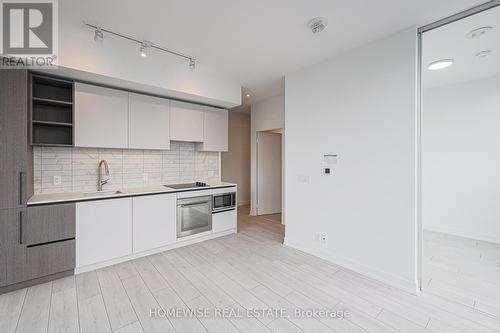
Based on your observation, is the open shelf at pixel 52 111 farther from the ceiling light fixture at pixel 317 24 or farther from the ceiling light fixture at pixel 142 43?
the ceiling light fixture at pixel 317 24

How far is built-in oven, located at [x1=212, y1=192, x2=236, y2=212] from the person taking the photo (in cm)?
365

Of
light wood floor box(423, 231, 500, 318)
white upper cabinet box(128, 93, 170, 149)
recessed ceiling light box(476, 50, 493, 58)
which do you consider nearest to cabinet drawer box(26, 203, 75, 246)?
white upper cabinet box(128, 93, 170, 149)

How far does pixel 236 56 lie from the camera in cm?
290

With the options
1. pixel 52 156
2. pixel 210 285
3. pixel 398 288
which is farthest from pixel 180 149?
pixel 398 288

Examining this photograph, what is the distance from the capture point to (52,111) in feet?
9.14

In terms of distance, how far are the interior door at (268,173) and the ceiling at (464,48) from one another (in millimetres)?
3241

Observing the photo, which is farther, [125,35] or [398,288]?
[125,35]

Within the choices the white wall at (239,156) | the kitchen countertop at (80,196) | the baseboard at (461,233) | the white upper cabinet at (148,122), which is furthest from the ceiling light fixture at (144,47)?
the baseboard at (461,233)

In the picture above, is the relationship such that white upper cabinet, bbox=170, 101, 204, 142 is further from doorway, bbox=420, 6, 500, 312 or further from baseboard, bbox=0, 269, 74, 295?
doorway, bbox=420, 6, 500, 312

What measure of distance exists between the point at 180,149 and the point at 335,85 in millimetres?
2785

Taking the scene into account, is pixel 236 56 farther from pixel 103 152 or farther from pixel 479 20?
pixel 479 20

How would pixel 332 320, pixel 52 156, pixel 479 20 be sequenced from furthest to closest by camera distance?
1. pixel 52 156
2. pixel 479 20
3. pixel 332 320

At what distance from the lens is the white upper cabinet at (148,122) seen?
3070 mm

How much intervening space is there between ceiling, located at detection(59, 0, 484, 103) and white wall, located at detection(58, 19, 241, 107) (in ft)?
0.63
